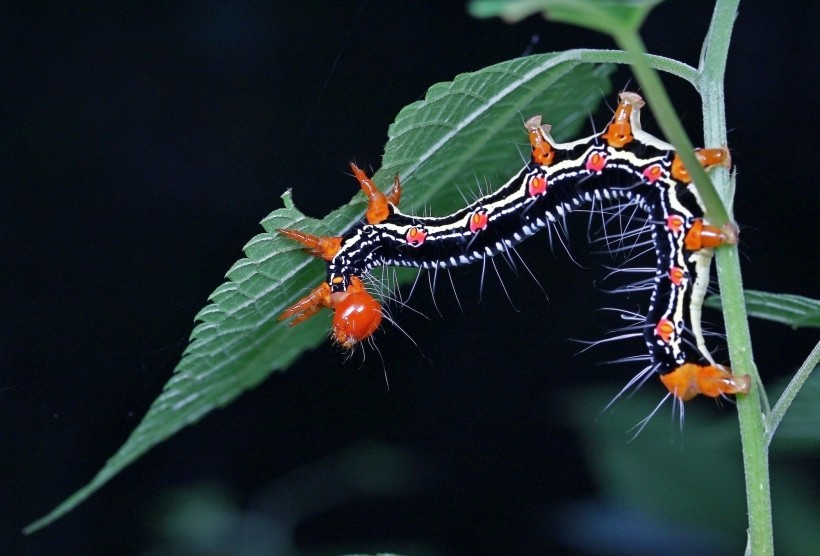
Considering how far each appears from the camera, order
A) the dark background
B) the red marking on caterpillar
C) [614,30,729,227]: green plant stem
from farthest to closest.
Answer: the dark background
the red marking on caterpillar
[614,30,729,227]: green plant stem

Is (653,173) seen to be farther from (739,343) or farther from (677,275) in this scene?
(739,343)

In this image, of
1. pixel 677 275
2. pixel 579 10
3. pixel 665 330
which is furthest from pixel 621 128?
pixel 579 10

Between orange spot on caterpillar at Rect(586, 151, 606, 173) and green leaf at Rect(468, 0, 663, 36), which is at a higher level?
orange spot on caterpillar at Rect(586, 151, 606, 173)

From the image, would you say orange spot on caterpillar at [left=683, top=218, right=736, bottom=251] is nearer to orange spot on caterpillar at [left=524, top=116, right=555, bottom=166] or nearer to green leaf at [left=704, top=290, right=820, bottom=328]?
green leaf at [left=704, top=290, right=820, bottom=328]

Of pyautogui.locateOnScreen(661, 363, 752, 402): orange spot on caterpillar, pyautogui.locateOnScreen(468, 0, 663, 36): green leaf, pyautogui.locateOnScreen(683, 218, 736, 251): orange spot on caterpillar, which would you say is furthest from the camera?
pyautogui.locateOnScreen(661, 363, 752, 402): orange spot on caterpillar

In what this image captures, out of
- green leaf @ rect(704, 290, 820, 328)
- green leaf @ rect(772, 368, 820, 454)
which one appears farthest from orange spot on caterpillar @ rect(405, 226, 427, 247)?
green leaf @ rect(772, 368, 820, 454)

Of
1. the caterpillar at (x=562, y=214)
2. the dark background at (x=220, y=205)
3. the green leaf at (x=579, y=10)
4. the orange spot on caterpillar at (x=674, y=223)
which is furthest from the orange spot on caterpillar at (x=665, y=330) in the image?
the dark background at (x=220, y=205)

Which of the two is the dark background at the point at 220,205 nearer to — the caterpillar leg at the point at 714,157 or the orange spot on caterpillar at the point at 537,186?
the orange spot on caterpillar at the point at 537,186
